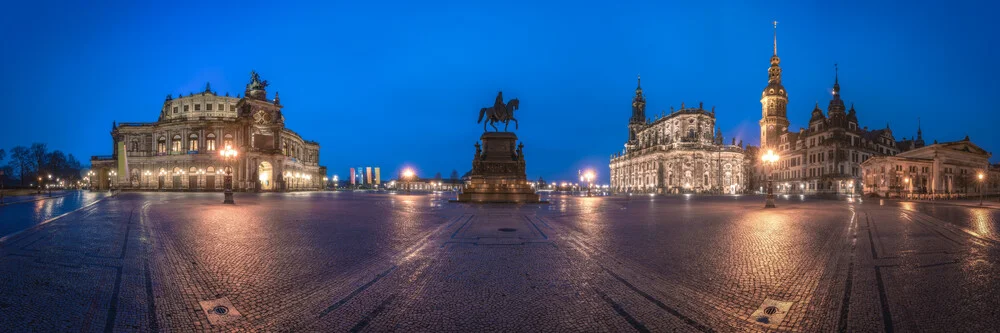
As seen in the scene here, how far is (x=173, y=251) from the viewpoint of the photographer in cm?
840

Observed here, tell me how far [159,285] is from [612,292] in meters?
6.42

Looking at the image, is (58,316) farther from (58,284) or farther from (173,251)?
(173,251)

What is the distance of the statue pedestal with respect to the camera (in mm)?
29891

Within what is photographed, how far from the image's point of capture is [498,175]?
3111 cm

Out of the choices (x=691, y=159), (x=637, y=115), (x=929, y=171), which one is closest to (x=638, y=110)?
(x=637, y=115)

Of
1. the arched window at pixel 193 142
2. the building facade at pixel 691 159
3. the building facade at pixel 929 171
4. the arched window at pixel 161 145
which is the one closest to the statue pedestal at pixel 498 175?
the building facade at pixel 929 171

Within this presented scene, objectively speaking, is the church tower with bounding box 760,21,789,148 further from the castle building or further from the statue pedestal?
the statue pedestal

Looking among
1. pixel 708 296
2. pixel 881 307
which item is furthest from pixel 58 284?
pixel 881 307

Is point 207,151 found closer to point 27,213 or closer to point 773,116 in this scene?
point 27,213

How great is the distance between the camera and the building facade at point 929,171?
5228 centimetres

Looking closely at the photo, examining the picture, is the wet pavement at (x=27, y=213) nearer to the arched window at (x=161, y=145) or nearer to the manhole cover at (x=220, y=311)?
the manhole cover at (x=220, y=311)

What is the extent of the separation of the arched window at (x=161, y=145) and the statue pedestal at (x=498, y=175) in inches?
2549

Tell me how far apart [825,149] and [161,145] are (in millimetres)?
117086

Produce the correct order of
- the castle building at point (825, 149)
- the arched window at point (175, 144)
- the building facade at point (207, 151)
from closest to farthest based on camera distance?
the building facade at point (207, 151) → the arched window at point (175, 144) → the castle building at point (825, 149)
